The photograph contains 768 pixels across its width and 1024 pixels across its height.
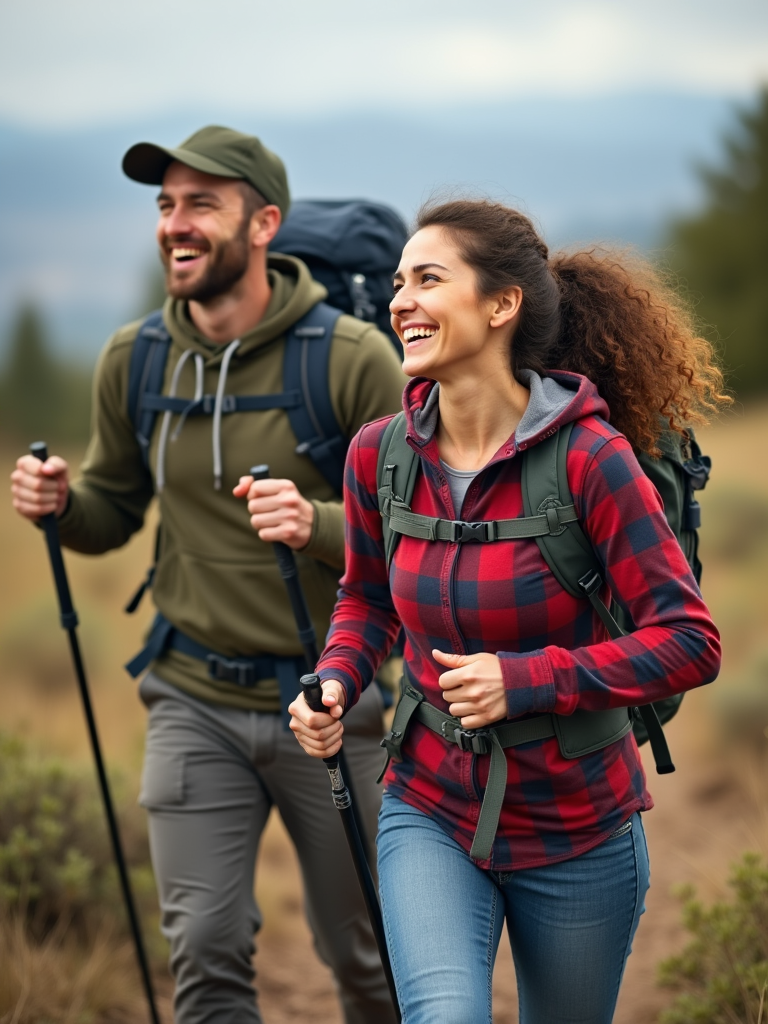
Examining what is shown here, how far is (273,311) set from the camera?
4191 mm

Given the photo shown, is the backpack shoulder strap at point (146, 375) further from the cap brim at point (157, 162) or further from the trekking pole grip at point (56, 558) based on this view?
the cap brim at point (157, 162)

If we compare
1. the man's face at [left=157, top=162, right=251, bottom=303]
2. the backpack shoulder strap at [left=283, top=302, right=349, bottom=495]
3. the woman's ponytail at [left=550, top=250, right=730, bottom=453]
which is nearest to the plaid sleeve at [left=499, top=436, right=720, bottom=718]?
the woman's ponytail at [left=550, top=250, right=730, bottom=453]

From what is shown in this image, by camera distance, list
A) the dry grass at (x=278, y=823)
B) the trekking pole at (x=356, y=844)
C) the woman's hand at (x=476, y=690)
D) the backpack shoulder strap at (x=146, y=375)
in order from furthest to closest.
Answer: the dry grass at (x=278, y=823) → the backpack shoulder strap at (x=146, y=375) → the trekking pole at (x=356, y=844) → the woman's hand at (x=476, y=690)

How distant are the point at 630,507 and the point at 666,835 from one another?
514 centimetres

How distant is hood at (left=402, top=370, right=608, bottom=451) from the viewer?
2.63 metres

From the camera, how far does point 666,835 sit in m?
7.18

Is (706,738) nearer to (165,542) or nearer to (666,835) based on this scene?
(666,835)

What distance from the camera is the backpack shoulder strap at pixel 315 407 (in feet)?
13.0

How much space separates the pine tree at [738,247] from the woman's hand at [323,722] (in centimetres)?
3068

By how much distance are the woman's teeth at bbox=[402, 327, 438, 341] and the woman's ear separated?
14 cm

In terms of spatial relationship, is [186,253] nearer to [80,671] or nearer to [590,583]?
[80,671]

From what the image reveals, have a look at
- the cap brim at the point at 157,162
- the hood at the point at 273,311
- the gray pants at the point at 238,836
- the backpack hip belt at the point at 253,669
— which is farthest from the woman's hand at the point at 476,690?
the cap brim at the point at 157,162

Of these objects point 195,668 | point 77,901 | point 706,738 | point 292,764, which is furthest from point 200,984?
point 706,738

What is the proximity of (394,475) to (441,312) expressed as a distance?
392 mm
